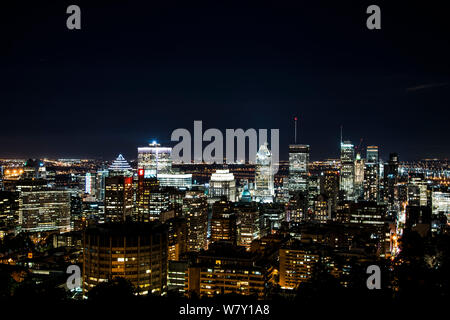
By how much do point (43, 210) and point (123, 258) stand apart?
100 feet

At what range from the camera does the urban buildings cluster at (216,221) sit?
1961cm

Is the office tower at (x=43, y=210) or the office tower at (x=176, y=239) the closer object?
the office tower at (x=176, y=239)

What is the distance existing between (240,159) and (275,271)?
5147 cm

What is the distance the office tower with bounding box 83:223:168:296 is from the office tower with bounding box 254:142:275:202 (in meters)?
44.3

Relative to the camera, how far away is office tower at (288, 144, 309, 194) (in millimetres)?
64875

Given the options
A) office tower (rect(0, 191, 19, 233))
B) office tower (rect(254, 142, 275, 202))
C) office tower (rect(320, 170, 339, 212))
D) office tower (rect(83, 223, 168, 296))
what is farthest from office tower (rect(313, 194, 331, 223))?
office tower (rect(83, 223, 168, 296))

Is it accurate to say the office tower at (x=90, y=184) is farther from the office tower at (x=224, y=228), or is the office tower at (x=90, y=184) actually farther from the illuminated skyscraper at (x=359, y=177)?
the illuminated skyscraper at (x=359, y=177)

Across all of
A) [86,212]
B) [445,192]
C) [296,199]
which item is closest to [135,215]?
[86,212]

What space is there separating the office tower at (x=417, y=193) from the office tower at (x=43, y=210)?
36.5m

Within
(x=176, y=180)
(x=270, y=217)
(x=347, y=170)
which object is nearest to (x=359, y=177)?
(x=347, y=170)

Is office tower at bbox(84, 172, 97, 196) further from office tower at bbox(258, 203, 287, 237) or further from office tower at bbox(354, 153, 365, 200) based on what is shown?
office tower at bbox(354, 153, 365, 200)

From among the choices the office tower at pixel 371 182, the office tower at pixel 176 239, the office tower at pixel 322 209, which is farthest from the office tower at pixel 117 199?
the office tower at pixel 371 182
